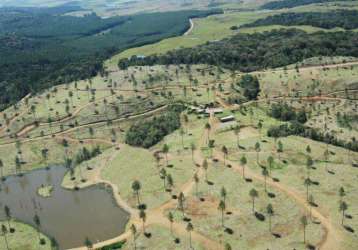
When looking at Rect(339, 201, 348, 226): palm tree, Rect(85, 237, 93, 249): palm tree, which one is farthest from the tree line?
Rect(339, 201, 348, 226): palm tree

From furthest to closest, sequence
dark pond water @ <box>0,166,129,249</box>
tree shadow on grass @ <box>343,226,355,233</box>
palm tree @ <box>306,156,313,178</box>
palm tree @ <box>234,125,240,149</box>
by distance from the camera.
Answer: palm tree @ <box>234,125,240,149</box>
palm tree @ <box>306,156,313,178</box>
dark pond water @ <box>0,166,129,249</box>
tree shadow on grass @ <box>343,226,355,233</box>

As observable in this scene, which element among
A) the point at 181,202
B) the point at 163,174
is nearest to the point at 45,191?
the point at 163,174

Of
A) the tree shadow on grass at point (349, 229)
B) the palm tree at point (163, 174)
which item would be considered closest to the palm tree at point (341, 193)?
the tree shadow on grass at point (349, 229)

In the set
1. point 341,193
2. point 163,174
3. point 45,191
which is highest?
point 341,193

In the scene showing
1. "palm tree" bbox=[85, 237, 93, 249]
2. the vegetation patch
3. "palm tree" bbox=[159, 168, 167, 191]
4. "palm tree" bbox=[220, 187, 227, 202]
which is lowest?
the vegetation patch

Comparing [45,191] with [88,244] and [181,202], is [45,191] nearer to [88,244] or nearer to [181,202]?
[88,244]

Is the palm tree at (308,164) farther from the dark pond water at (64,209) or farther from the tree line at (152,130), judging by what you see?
the tree line at (152,130)

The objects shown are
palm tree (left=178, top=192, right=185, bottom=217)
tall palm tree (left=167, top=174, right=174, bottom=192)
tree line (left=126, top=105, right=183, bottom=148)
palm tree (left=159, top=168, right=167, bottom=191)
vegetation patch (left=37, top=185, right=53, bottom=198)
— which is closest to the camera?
palm tree (left=178, top=192, right=185, bottom=217)

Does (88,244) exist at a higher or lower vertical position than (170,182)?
lower

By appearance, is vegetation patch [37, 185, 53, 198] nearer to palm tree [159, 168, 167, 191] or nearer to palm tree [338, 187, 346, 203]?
palm tree [159, 168, 167, 191]
